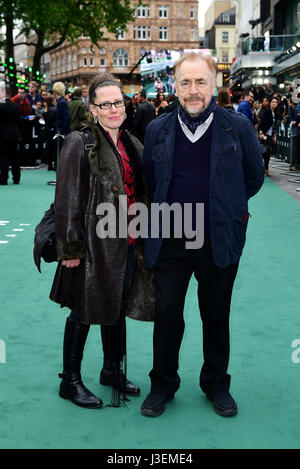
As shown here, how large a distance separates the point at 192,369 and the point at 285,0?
4375 cm

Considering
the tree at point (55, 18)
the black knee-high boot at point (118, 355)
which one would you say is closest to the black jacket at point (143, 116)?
the black knee-high boot at point (118, 355)

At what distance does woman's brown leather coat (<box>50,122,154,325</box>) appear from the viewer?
129 inches

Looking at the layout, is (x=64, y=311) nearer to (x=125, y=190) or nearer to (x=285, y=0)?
(x=125, y=190)

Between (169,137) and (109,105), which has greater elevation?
(109,105)

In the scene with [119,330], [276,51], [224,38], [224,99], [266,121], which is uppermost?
[224,38]

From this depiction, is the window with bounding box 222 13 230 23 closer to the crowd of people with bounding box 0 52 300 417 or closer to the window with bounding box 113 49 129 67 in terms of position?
the window with bounding box 113 49 129 67

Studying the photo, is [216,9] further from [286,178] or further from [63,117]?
[63,117]

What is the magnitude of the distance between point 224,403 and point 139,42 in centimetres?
11533

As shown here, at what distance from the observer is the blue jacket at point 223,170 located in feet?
10.6

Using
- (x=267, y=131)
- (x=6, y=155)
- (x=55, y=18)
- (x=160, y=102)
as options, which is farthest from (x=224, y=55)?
(x=6, y=155)

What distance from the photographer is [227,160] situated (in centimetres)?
324

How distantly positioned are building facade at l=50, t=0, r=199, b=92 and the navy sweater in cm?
10974

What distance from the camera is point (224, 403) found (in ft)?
11.4
